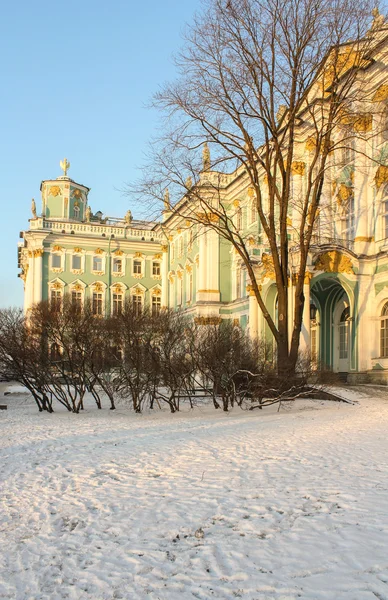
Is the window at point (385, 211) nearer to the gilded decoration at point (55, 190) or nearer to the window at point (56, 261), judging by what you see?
the window at point (56, 261)

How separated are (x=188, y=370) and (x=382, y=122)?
13.0m

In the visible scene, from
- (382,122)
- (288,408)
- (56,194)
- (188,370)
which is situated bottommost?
(288,408)

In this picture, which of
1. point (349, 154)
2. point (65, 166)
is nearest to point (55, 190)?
point (65, 166)

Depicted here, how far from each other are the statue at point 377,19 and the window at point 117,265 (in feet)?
117

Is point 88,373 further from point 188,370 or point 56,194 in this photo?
point 56,194

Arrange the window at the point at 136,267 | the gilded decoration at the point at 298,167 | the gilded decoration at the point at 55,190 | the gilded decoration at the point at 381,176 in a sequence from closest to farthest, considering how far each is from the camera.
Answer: the gilded decoration at the point at 381,176 → the gilded decoration at the point at 298,167 → the window at the point at 136,267 → the gilded decoration at the point at 55,190

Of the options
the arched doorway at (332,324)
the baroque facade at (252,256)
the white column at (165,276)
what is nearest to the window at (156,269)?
the baroque facade at (252,256)

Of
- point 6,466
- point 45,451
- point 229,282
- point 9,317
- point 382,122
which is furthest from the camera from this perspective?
point 229,282

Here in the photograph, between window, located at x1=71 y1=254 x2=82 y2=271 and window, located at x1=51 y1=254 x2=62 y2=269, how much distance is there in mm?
1120

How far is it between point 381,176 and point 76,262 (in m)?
32.3

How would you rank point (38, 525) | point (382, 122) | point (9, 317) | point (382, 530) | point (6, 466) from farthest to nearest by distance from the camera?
point (382, 122) → point (9, 317) → point (6, 466) → point (38, 525) → point (382, 530)

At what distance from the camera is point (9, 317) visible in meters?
17.3

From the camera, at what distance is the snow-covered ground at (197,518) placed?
3.89 meters

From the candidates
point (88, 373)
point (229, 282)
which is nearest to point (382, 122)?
point (88, 373)
